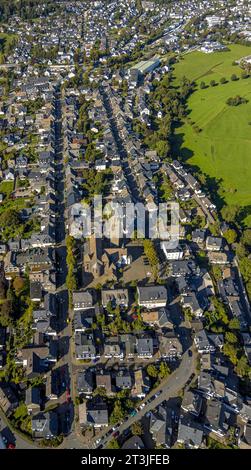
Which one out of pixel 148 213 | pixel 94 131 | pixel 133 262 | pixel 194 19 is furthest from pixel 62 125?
pixel 194 19

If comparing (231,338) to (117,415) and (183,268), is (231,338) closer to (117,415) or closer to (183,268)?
(183,268)

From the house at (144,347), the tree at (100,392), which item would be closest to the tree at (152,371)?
the house at (144,347)

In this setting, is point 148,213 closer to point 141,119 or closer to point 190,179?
point 190,179

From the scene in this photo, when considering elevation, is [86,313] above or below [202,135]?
below

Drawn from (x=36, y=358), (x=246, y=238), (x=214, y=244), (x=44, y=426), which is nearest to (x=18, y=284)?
(x=36, y=358)

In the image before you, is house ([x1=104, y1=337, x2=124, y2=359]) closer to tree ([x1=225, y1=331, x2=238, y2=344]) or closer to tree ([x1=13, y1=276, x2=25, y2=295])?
tree ([x1=225, y1=331, x2=238, y2=344])
